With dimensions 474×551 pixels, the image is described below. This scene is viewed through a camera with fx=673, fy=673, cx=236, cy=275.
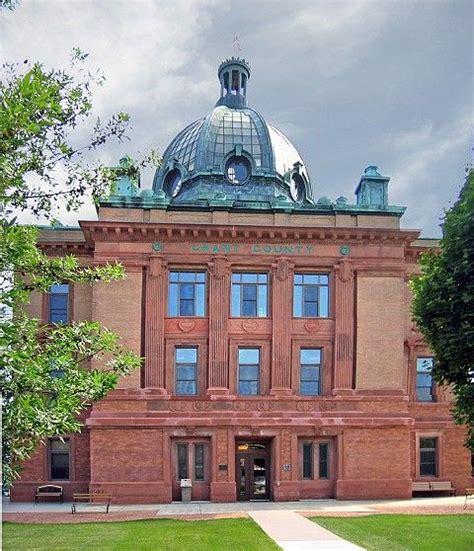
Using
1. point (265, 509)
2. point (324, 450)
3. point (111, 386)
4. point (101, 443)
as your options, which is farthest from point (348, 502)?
point (111, 386)

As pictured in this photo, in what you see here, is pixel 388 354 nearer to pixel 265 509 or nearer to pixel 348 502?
pixel 348 502

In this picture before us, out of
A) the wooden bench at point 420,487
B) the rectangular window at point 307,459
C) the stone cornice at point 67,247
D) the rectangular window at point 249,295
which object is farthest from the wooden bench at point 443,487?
the stone cornice at point 67,247

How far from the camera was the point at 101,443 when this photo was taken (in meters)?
31.1

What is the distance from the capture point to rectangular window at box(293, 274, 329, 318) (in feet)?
108

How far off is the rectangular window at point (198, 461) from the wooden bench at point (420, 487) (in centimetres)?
1029

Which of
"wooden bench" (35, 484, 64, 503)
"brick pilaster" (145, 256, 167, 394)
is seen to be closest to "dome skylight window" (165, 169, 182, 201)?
"brick pilaster" (145, 256, 167, 394)

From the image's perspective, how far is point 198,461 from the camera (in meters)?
31.9

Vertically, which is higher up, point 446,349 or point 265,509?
point 446,349

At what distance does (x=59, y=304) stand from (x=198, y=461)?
10.5 m

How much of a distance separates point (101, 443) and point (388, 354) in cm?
1428

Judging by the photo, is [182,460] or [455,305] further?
[182,460]

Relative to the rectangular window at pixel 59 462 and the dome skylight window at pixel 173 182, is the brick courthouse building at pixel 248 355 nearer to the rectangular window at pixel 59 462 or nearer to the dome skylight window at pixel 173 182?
the rectangular window at pixel 59 462

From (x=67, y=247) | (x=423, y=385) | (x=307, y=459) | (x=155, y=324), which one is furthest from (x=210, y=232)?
(x=423, y=385)

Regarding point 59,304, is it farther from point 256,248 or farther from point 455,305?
point 455,305
